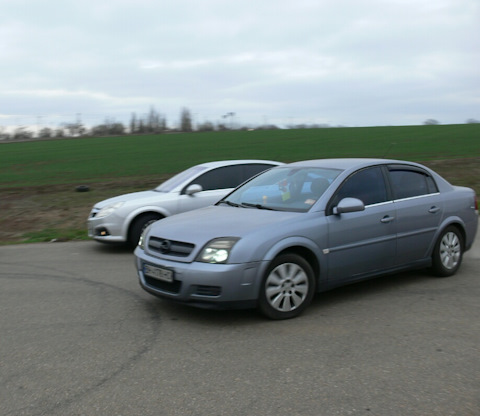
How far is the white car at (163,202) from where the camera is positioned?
9.28 m

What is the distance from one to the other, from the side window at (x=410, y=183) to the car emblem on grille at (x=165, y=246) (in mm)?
2754

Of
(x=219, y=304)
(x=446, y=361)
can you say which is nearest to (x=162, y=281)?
(x=219, y=304)

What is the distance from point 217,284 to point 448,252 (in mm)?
3397

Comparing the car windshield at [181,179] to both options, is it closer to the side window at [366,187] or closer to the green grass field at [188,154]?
the side window at [366,187]

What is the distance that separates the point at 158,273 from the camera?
209 inches

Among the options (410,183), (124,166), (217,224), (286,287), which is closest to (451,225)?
(410,183)

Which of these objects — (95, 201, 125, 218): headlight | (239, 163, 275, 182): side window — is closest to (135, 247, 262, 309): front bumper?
(95, 201, 125, 218): headlight

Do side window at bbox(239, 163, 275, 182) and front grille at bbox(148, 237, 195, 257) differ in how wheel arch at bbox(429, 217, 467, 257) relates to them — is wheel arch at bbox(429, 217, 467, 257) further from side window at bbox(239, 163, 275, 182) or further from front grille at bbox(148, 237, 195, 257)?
side window at bbox(239, 163, 275, 182)

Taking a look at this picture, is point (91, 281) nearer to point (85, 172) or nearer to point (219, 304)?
point (219, 304)

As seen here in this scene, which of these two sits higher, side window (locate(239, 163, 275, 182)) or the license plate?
side window (locate(239, 163, 275, 182))

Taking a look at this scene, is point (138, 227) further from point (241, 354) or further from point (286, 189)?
point (241, 354)

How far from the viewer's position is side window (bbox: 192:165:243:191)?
32.4 feet

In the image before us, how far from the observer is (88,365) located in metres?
4.18

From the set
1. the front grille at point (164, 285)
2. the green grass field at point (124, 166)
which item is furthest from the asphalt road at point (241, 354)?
the green grass field at point (124, 166)
